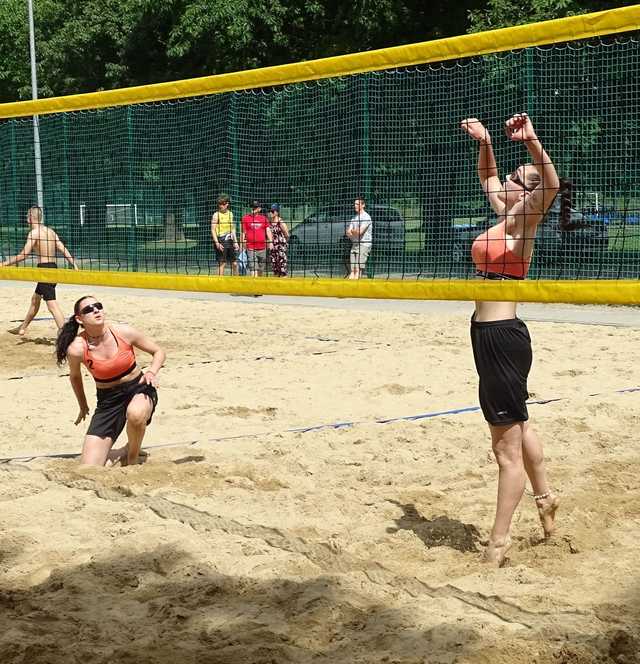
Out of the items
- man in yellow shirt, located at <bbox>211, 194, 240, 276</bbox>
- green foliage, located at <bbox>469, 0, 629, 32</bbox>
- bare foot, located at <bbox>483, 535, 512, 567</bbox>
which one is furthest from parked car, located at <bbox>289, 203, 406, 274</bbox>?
green foliage, located at <bbox>469, 0, 629, 32</bbox>

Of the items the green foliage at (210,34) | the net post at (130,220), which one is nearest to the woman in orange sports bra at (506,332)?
the net post at (130,220)

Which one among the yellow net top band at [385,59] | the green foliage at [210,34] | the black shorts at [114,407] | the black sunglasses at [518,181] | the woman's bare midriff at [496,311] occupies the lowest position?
the black shorts at [114,407]

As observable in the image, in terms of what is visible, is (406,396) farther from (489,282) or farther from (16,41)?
(16,41)

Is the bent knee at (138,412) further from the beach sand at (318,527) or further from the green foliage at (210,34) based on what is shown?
the green foliage at (210,34)

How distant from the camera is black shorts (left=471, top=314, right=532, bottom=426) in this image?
4332mm

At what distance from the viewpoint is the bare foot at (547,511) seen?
4.68 metres

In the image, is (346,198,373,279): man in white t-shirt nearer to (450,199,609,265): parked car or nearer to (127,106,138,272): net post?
(450,199,609,265): parked car

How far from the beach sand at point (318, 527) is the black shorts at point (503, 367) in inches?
26.0

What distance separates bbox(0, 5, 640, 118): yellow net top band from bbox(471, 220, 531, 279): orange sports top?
80cm

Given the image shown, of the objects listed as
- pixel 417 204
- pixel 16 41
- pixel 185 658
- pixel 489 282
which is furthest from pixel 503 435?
pixel 16 41

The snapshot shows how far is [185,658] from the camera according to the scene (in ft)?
11.6

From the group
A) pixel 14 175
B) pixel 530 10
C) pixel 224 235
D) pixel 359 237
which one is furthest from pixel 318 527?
pixel 530 10

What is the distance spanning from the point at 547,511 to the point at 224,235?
2999 mm

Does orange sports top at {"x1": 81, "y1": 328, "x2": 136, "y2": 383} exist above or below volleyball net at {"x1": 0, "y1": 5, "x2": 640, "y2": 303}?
below
